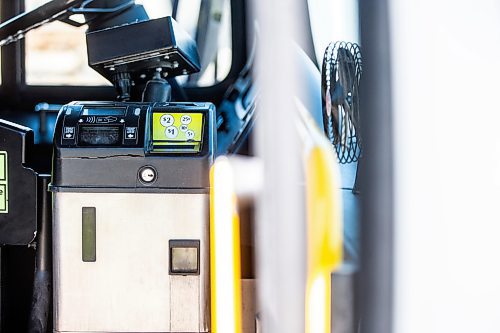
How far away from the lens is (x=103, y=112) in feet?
8.48

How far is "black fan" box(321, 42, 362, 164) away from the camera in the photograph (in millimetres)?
1440

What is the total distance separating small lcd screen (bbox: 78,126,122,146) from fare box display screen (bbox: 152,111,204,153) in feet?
0.42

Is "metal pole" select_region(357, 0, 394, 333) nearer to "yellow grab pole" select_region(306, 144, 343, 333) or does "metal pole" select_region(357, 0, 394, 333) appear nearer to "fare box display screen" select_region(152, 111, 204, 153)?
"yellow grab pole" select_region(306, 144, 343, 333)

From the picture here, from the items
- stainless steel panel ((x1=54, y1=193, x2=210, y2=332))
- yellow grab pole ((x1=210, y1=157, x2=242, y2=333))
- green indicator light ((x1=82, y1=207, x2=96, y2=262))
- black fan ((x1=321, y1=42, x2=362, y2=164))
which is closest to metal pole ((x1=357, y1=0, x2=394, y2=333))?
black fan ((x1=321, y1=42, x2=362, y2=164))

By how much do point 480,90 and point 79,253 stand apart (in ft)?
5.99

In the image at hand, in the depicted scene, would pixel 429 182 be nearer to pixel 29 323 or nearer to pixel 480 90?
pixel 480 90

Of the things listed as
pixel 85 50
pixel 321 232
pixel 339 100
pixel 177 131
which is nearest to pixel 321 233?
pixel 321 232

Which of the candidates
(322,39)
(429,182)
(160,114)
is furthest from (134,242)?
(429,182)

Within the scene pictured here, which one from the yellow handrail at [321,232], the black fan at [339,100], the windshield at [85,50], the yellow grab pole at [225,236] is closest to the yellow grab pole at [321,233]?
the yellow handrail at [321,232]

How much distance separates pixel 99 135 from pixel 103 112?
0.30ft

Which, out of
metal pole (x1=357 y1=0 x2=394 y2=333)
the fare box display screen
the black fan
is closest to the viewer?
metal pole (x1=357 y1=0 x2=394 y2=333)

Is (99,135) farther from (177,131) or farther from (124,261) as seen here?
(124,261)

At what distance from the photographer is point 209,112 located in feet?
8.45

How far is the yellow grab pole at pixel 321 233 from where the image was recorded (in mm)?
997
